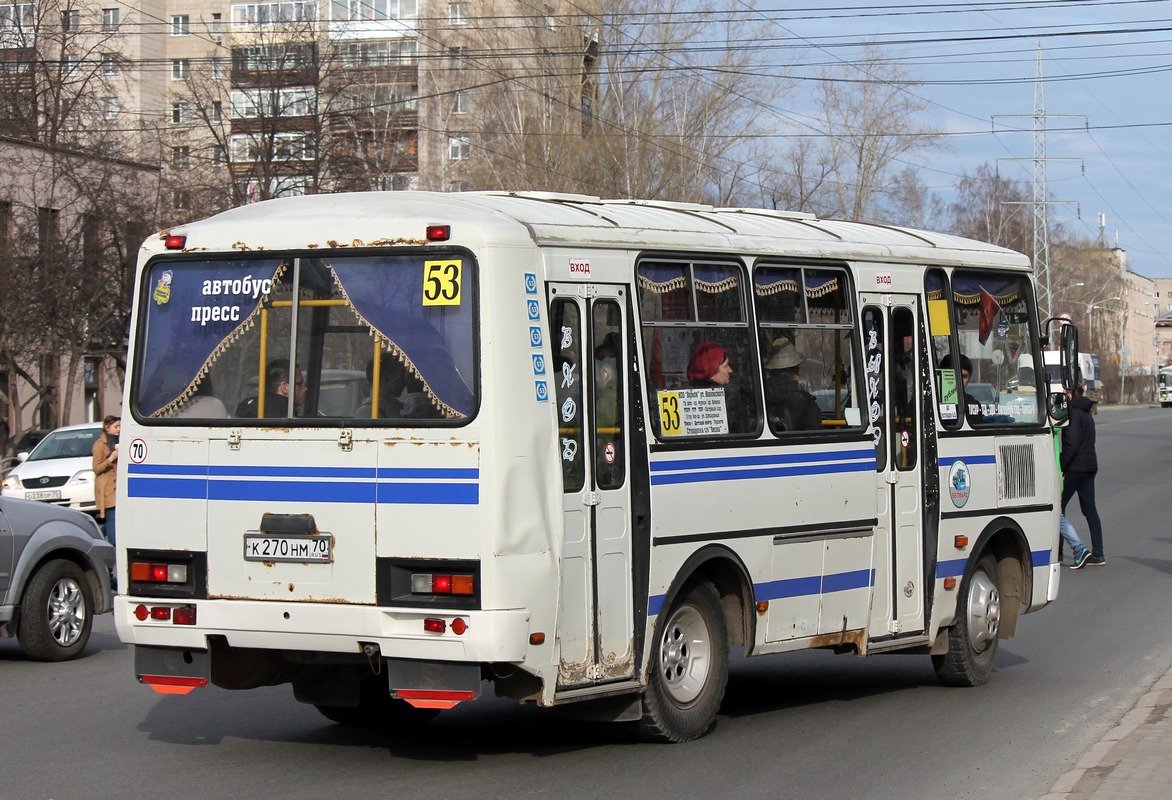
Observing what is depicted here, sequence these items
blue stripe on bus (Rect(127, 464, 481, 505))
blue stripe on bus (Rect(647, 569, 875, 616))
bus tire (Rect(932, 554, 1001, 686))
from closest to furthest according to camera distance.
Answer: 1. blue stripe on bus (Rect(127, 464, 481, 505))
2. blue stripe on bus (Rect(647, 569, 875, 616))
3. bus tire (Rect(932, 554, 1001, 686))

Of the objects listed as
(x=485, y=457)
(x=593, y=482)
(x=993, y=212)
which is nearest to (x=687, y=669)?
(x=593, y=482)

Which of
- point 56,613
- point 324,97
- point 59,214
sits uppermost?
point 324,97

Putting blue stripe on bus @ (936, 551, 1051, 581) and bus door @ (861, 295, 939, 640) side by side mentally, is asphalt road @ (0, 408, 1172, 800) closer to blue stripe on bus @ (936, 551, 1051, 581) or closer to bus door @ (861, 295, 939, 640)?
bus door @ (861, 295, 939, 640)

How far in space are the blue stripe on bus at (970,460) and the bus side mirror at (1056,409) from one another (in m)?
0.91

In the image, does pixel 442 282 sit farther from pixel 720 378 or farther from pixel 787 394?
pixel 787 394

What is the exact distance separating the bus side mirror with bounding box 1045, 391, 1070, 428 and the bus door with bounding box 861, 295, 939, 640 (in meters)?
1.73

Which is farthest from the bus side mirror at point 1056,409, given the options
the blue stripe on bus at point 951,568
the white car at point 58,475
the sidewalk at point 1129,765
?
the white car at point 58,475

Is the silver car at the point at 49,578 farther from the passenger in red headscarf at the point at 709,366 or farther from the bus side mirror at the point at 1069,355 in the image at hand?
the bus side mirror at the point at 1069,355

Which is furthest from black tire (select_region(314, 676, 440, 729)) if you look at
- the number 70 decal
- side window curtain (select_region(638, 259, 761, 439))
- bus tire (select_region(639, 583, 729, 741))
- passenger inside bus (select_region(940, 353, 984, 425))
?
passenger inside bus (select_region(940, 353, 984, 425))

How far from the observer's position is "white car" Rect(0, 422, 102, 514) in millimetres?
24172

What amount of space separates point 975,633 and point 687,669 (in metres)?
3.07

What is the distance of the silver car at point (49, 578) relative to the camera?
1167 cm

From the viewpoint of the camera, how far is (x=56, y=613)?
12.1 m

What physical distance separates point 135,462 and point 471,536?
1.97 meters
